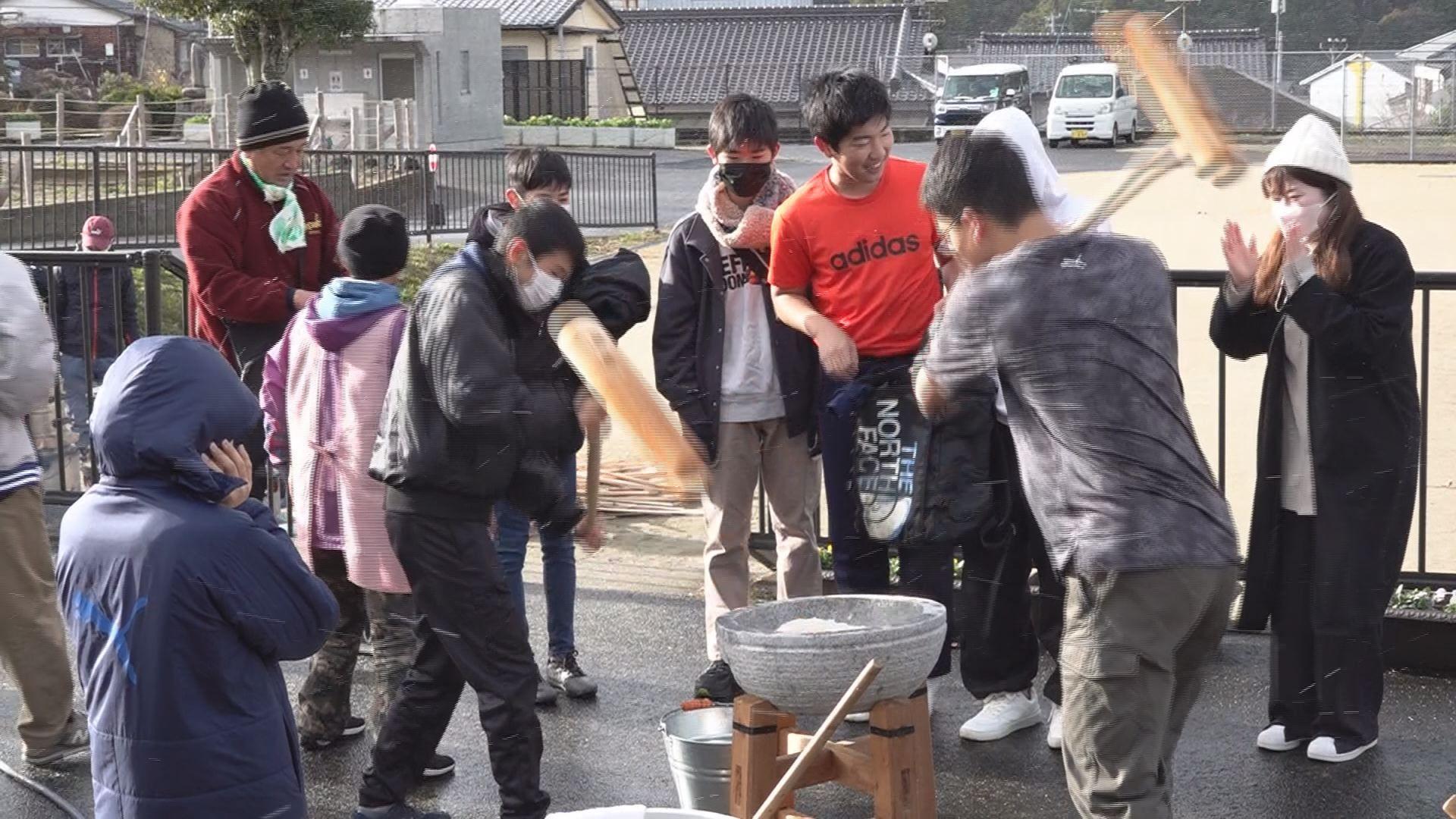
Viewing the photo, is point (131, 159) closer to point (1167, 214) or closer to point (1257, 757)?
point (1167, 214)

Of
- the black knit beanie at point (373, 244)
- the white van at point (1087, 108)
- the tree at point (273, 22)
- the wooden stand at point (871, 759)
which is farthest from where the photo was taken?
the white van at point (1087, 108)

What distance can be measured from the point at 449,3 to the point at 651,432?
184 ft

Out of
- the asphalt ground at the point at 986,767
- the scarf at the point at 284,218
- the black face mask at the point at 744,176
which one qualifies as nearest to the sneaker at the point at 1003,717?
the asphalt ground at the point at 986,767

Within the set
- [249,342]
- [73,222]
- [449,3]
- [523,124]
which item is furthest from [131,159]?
[449,3]

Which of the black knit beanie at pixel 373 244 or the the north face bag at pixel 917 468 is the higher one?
the black knit beanie at pixel 373 244

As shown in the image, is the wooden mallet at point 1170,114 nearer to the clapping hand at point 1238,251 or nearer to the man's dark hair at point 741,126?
the clapping hand at point 1238,251

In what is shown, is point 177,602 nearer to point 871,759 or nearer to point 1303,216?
point 871,759

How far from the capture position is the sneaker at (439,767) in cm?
516

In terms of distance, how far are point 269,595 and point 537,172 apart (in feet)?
7.99

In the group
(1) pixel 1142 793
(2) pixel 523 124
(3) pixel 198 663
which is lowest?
(1) pixel 1142 793

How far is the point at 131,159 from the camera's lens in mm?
21922

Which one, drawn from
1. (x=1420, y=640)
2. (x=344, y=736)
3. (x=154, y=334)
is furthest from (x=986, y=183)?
(x=154, y=334)

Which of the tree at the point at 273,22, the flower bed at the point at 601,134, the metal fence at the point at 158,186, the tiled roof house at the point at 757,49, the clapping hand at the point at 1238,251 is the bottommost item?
the clapping hand at the point at 1238,251

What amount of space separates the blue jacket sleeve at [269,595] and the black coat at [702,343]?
217cm
